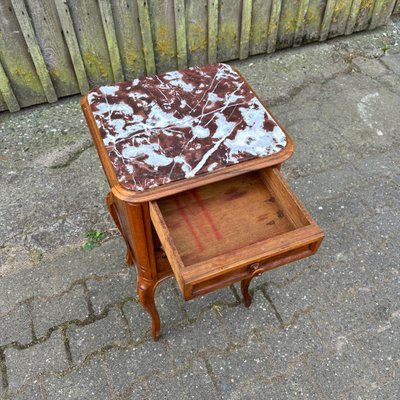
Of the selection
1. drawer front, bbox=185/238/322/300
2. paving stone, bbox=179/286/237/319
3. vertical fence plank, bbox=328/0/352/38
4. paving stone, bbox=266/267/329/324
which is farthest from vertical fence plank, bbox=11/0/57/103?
vertical fence plank, bbox=328/0/352/38

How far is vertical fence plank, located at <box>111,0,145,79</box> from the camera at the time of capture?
2.78 meters

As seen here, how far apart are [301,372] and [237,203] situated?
0.91 metres

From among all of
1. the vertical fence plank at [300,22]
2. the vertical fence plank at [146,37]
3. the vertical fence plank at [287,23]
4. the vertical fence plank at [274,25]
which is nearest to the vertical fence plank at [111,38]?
the vertical fence plank at [146,37]

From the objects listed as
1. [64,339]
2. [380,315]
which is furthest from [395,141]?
[64,339]

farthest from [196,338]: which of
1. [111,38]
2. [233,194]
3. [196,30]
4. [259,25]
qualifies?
[259,25]

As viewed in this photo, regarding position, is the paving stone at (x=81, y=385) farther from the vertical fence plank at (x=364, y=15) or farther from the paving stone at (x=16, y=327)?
the vertical fence plank at (x=364, y=15)

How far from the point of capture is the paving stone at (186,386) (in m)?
1.81

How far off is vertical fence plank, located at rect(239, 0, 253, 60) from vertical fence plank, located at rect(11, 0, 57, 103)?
5.02 feet

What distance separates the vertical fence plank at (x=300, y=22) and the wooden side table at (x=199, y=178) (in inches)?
81.0

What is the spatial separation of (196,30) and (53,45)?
105cm

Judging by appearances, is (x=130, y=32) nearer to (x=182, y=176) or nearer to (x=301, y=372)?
(x=182, y=176)

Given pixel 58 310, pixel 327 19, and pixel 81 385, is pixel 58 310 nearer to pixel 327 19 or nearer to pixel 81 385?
pixel 81 385

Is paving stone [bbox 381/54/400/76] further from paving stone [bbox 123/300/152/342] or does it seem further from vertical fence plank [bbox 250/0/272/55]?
paving stone [bbox 123/300/152/342]

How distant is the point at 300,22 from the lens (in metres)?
3.44
